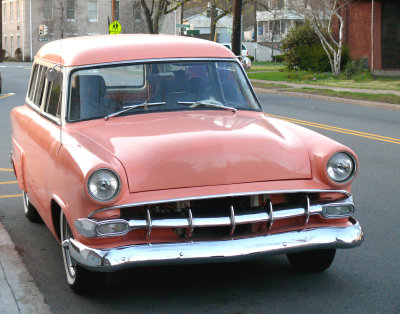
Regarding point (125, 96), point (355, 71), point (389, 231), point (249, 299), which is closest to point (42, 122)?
point (125, 96)

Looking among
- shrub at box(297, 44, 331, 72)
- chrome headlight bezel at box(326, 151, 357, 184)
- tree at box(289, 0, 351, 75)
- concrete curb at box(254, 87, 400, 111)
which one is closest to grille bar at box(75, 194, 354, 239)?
chrome headlight bezel at box(326, 151, 357, 184)

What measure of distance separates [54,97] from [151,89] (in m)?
0.89

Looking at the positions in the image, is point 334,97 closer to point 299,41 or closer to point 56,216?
point 299,41

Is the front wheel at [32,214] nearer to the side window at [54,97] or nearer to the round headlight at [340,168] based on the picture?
the side window at [54,97]

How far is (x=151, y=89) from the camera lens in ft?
20.6

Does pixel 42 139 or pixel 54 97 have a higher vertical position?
pixel 54 97

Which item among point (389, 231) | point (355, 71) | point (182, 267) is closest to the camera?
point (182, 267)

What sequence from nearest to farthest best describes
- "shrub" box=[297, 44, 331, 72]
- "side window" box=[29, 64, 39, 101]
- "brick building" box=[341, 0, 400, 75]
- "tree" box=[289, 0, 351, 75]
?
"side window" box=[29, 64, 39, 101] < "tree" box=[289, 0, 351, 75] < "brick building" box=[341, 0, 400, 75] < "shrub" box=[297, 44, 331, 72]

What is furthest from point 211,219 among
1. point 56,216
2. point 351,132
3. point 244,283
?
point 351,132

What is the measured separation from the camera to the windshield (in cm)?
615

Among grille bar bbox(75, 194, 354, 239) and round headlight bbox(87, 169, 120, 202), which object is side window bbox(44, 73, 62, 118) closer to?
round headlight bbox(87, 169, 120, 202)

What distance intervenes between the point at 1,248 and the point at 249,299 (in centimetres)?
245

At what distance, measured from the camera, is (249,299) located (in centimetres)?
532

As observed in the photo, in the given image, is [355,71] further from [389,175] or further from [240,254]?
[240,254]
